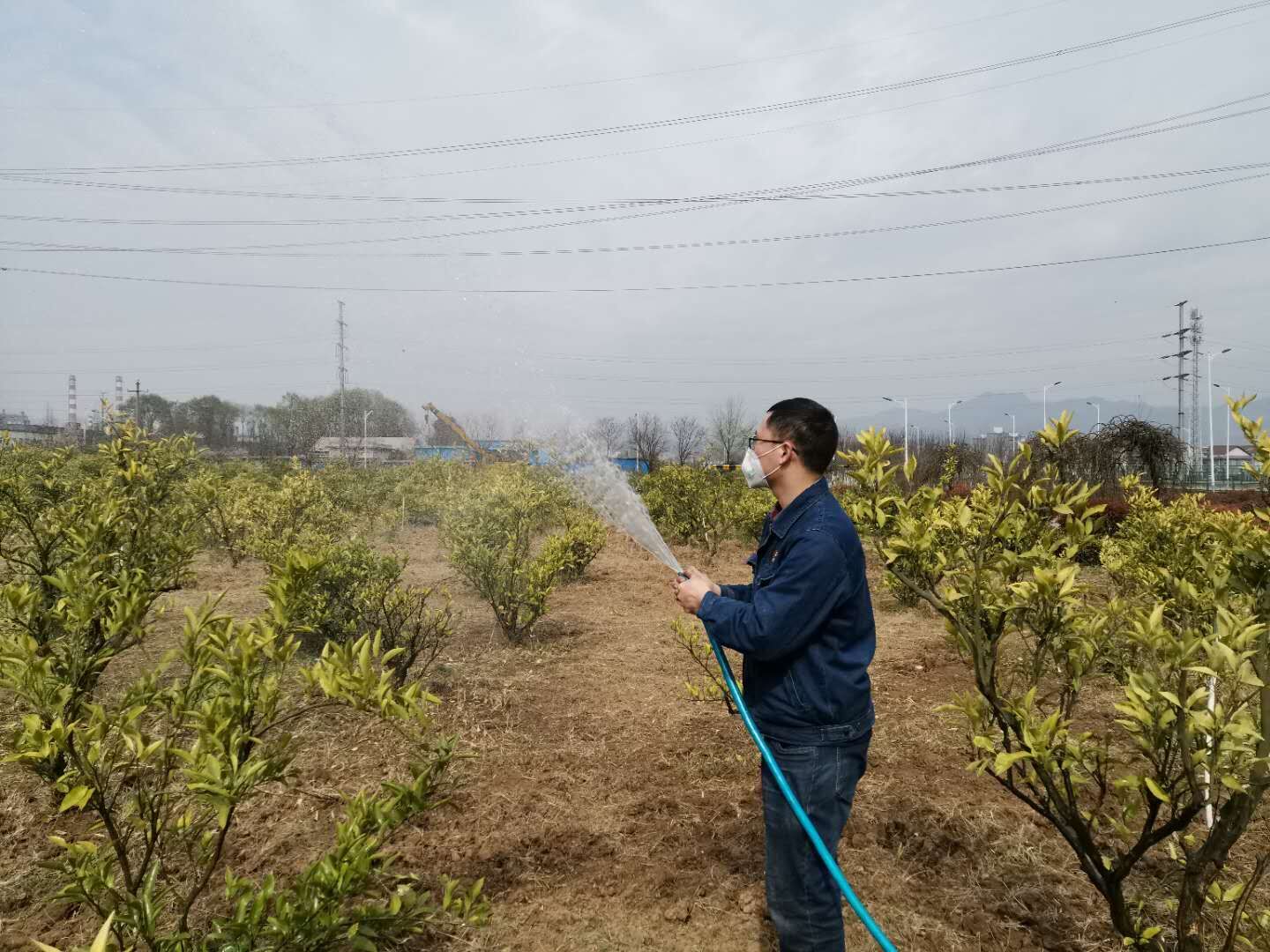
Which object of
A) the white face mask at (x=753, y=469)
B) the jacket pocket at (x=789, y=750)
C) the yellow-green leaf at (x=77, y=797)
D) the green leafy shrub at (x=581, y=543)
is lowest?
the green leafy shrub at (x=581, y=543)

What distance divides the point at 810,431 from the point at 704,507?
35.9ft

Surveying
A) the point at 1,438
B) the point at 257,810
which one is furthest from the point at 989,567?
the point at 1,438

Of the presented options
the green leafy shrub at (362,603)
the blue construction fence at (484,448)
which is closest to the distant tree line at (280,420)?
the blue construction fence at (484,448)

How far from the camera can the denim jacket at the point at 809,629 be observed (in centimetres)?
209

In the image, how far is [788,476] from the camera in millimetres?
2348

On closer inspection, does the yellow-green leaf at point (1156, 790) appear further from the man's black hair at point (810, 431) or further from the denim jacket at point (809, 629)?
the man's black hair at point (810, 431)

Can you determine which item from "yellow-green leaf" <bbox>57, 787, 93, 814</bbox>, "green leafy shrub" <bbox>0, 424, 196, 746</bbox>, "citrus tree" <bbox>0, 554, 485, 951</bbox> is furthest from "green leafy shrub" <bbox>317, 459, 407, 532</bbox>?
"yellow-green leaf" <bbox>57, 787, 93, 814</bbox>

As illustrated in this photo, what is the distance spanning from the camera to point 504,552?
23.5ft

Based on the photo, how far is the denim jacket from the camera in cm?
209

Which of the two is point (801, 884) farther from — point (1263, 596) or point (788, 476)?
point (1263, 596)

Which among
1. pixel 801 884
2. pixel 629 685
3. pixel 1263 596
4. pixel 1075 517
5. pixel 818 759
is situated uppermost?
pixel 1075 517

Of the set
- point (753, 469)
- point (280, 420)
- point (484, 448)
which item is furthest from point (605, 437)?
point (280, 420)

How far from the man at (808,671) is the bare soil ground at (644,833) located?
78cm

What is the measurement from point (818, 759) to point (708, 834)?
162 centimetres
